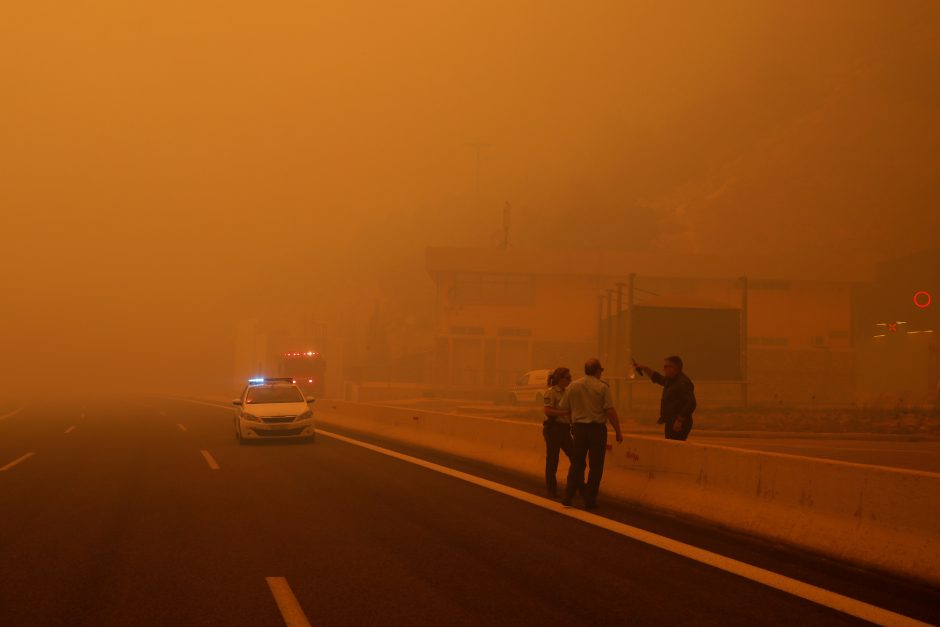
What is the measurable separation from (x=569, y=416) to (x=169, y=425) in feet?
70.9

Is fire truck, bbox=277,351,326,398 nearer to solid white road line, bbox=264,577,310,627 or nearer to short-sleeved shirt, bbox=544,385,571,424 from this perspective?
short-sleeved shirt, bbox=544,385,571,424

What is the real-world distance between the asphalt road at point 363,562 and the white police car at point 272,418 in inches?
251

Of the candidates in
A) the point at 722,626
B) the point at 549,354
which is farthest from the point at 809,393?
the point at 722,626

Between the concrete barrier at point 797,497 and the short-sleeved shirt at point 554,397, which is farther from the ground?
the short-sleeved shirt at point 554,397

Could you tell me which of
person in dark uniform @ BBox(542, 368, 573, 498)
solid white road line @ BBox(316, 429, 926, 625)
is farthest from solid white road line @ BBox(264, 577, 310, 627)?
person in dark uniform @ BBox(542, 368, 573, 498)

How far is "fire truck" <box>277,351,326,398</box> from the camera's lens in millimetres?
53094

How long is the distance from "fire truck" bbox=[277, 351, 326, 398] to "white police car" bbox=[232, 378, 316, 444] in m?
31.8

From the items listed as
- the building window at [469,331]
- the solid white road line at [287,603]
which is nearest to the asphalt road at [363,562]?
the solid white road line at [287,603]

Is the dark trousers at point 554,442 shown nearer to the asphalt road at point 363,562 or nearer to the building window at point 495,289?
the asphalt road at point 363,562

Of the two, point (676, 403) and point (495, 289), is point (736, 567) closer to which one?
point (676, 403)

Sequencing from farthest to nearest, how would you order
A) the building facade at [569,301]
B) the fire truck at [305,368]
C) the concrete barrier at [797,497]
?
1. the building facade at [569,301]
2. the fire truck at [305,368]
3. the concrete barrier at [797,497]

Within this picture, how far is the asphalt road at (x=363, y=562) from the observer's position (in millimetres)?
5969

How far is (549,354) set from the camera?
72062 millimetres

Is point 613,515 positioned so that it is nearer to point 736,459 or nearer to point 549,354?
point 736,459
